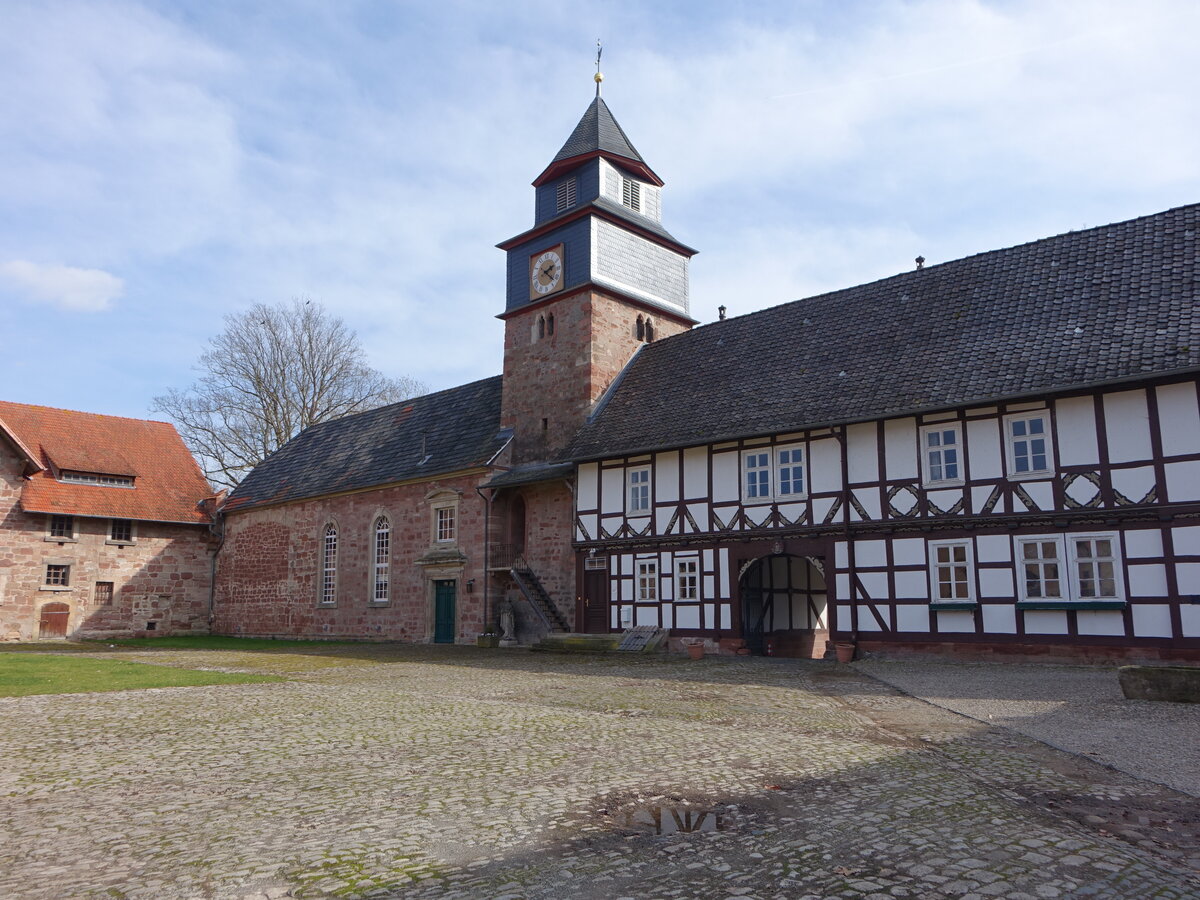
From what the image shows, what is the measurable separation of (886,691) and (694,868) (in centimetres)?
939

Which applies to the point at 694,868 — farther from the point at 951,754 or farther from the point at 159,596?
the point at 159,596

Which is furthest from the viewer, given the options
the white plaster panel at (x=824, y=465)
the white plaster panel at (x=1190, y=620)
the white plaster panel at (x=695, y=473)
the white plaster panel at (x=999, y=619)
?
the white plaster panel at (x=695, y=473)

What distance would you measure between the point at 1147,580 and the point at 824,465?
21.4 ft

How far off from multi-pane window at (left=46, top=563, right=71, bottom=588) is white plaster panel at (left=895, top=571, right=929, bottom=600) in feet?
96.3

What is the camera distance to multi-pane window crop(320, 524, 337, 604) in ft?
109

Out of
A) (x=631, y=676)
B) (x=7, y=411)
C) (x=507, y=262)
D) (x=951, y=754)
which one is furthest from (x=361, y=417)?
(x=951, y=754)

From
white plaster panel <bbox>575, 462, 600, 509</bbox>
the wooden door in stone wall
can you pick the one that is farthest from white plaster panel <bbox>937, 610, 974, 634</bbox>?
the wooden door in stone wall

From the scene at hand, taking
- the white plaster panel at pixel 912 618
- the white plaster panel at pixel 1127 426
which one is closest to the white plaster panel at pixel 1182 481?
the white plaster panel at pixel 1127 426

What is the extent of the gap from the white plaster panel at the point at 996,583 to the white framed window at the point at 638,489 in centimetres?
852

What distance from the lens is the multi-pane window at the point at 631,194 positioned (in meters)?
30.1

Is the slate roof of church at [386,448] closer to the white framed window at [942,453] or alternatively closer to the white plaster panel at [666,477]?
the white plaster panel at [666,477]

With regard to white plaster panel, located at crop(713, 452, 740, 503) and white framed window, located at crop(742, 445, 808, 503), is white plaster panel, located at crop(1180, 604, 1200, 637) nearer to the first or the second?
white framed window, located at crop(742, 445, 808, 503)

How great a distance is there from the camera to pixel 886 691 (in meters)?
13.5

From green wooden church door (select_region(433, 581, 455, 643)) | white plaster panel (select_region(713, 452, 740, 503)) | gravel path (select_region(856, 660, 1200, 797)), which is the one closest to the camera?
gravel path (select_region(856, 660, 1200, 797))
